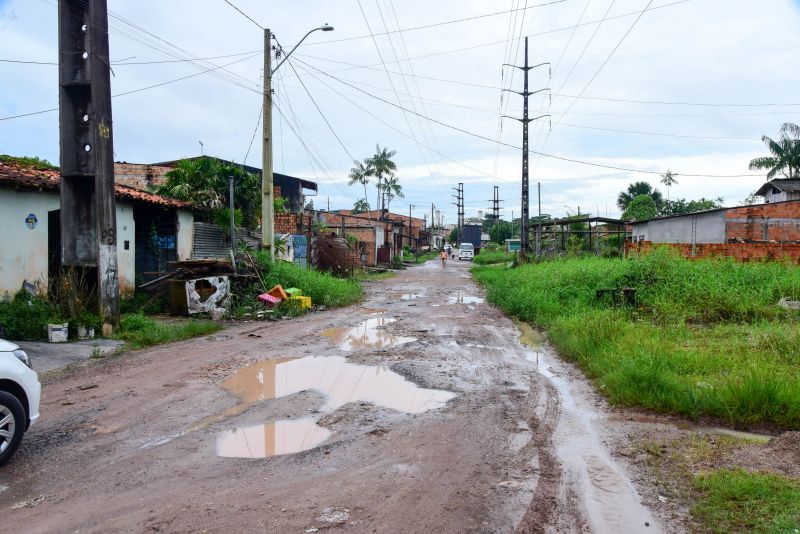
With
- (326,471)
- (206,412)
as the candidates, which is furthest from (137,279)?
(326,471)

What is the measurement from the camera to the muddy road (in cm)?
387

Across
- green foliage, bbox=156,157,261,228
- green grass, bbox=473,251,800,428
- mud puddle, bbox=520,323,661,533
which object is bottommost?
mud puddle, bbox=520,323,661,533

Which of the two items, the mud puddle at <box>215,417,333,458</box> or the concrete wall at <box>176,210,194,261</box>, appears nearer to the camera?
the mud puddle at <box>215,417,333,458</box>

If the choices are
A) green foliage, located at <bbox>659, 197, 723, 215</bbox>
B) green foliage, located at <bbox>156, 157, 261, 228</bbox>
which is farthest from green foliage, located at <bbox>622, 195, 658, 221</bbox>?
green foliage, located at <bbox>156, 157, 261, 228</bbox>

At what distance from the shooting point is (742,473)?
447 centimetres

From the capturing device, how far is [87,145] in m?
11.9

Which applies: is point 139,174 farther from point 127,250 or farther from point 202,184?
point 127,250

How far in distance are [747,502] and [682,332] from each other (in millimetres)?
7093

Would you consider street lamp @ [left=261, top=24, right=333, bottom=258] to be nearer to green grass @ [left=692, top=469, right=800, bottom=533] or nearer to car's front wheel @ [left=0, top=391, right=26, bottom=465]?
car's front wheel @ [left=0, top=391, right=26, bottom=465]

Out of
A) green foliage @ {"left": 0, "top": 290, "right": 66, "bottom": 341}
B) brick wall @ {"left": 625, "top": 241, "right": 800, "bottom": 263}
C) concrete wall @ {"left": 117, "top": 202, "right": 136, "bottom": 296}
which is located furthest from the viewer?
brick wall @ {"left": 625, "top": 241, "right": 800, "bottom": 263}

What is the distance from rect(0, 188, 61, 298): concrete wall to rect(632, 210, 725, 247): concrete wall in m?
24.0

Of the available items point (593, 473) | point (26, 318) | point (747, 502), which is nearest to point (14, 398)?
point (593, 473)

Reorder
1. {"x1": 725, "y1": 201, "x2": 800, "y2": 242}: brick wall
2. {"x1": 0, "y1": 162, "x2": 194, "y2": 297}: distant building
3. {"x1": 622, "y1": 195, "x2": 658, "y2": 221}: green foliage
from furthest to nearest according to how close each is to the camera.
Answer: {"x1": 622, "y1": 195, "x2": 658, "y2": 221}: green foliage, {"x1": 725, "y1": 201, "x2": 800, "y2": 242}: brick wall, {"x1": 0, "y1": 162, "x2": 194, "y2": 297}: distant building

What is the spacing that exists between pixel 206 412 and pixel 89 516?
2507 mm
